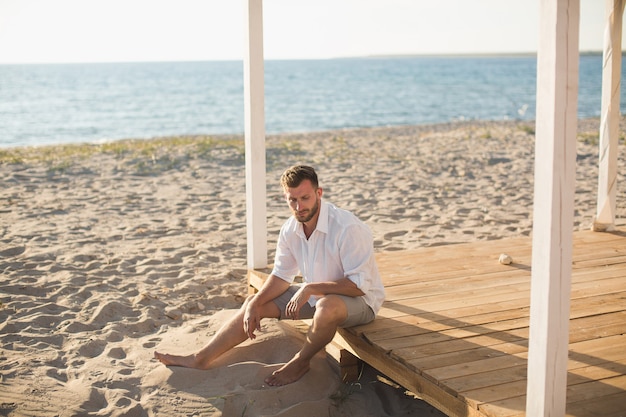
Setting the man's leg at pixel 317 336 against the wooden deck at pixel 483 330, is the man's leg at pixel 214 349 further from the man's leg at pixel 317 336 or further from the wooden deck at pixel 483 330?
the wooden deck at pixel 483 330

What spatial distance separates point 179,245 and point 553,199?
4341mm

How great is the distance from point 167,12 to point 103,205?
51.1m

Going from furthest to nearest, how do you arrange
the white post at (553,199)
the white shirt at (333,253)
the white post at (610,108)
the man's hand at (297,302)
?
the white post at (610,108) < the white shirt at (333,253) < the man's hand at (297,302) < the white post at (553,199)

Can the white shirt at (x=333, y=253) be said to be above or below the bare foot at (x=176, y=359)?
above

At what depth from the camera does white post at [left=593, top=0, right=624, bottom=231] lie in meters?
5.14

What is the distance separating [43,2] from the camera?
63.8 m

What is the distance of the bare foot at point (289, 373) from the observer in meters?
3.43

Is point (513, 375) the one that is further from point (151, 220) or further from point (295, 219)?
point (151, 220)

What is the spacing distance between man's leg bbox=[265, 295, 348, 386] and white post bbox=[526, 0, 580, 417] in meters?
1.11

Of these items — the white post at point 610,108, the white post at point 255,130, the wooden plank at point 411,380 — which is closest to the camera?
the wooden plank at point 411,380

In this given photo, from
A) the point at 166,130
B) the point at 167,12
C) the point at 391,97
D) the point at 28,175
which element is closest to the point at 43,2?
the point at 167,12

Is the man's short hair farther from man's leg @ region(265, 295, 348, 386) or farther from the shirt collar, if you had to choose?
man's leg @ region(265, 295, 348, 386)

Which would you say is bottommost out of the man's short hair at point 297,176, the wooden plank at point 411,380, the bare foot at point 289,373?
the bare foot at point 289,373

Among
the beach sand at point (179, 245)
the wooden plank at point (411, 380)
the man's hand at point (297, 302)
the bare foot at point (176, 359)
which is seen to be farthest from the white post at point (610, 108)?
the bare foot at point (176, 359)
